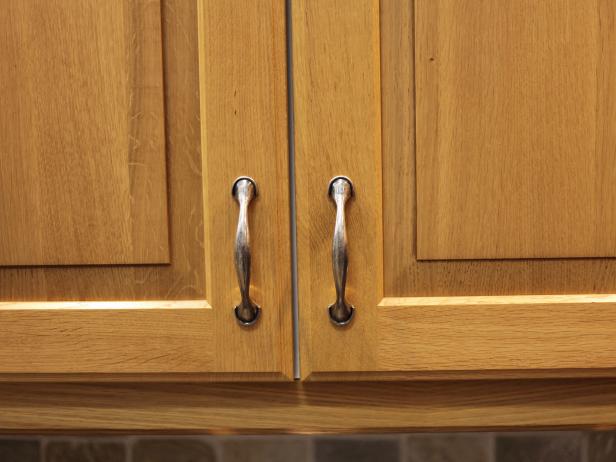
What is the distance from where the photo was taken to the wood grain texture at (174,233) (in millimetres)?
527

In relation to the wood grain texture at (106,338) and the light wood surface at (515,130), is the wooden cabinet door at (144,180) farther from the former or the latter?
the light wood surface at (515,130)

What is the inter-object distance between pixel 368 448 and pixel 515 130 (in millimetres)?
471

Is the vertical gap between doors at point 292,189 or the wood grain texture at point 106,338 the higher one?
the vertical gap between doors at point 292,189

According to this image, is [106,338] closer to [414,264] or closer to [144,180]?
[144,180]

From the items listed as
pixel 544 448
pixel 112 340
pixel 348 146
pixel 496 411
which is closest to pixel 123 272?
pixel 112 340

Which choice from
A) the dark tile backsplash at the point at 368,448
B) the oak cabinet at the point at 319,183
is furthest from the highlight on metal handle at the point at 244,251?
the dark tile backsplash at the point at 368,448

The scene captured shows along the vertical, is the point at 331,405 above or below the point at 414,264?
below

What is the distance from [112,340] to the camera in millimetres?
535

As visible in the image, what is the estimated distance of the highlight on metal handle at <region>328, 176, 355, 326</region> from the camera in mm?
504

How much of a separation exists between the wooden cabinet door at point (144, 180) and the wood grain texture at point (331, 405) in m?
0.02

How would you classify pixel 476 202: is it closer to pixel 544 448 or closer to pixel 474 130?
pixel 474 130

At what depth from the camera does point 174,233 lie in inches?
21.2

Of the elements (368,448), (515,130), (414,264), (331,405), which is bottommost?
(368,448)

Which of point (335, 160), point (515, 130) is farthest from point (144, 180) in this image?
point (515, 130)
